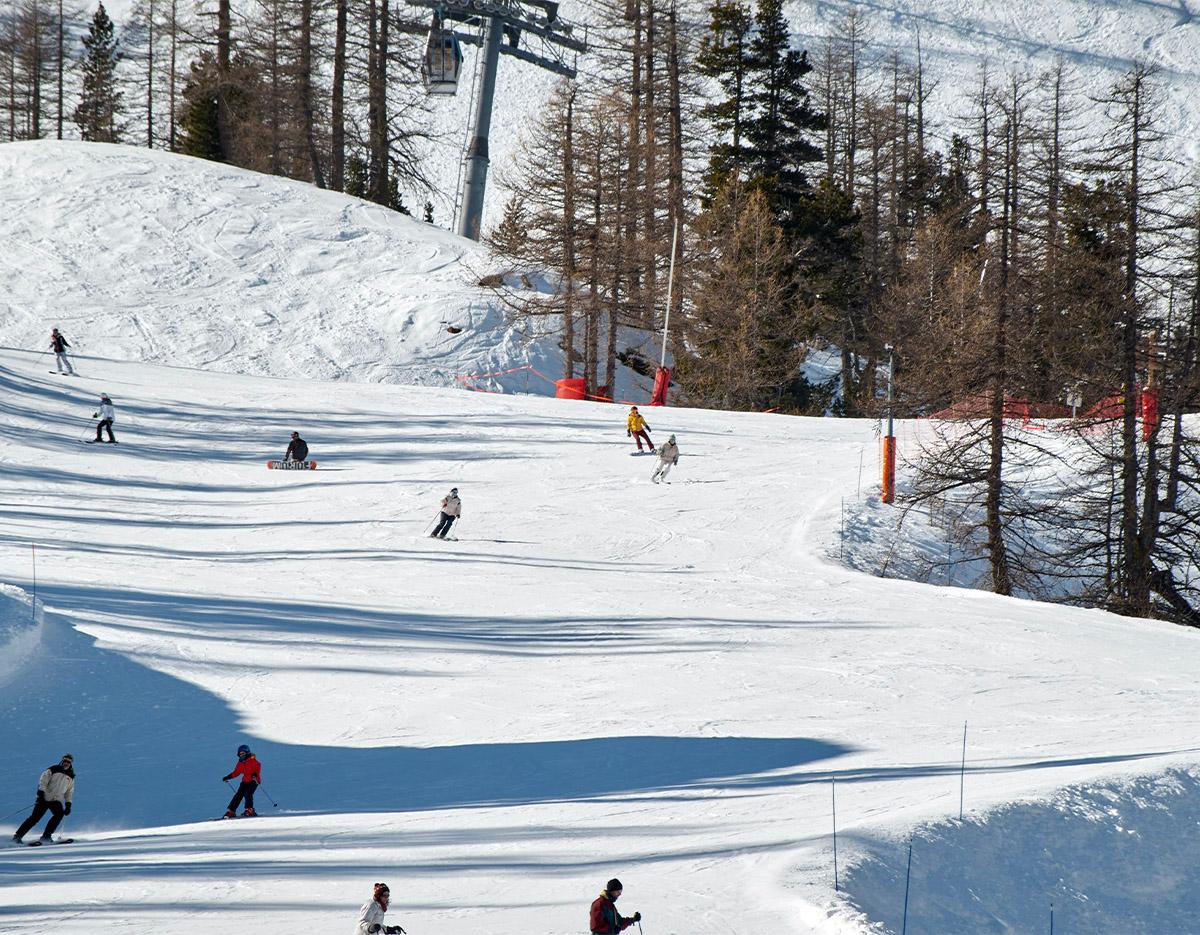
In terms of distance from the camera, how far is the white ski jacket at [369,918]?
7684 millimetres

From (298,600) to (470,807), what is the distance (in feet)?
27.3

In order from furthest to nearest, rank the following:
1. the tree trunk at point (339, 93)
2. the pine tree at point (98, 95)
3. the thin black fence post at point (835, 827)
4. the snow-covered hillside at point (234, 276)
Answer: the pine tree at point (98, 95)
the tree trunk at point (339, 93)
the snow-covered hillside at point (234, 276)
the thin black fence post at point (835, 827)

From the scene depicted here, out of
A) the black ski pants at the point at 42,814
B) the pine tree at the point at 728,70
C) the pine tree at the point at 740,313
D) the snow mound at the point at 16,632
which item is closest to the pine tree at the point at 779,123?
the pine tree at the point at 728,70

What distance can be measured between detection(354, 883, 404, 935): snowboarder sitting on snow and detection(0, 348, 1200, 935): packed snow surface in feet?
1.92

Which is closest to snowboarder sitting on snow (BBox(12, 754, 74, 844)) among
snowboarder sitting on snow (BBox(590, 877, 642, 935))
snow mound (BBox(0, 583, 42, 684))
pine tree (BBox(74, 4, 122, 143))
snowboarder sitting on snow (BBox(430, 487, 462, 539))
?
snow mound (BBox(0, 583, 42, 684))

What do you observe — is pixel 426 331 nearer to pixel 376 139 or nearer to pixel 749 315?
pixel 749 315

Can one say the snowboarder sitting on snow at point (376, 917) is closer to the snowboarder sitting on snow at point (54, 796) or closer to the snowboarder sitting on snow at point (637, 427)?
the snowboarder sitting on snow at point (54, 796)

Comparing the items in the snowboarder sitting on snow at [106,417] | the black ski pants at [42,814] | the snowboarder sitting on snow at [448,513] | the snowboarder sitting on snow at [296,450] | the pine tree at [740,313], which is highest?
the pine tree at [740,313]

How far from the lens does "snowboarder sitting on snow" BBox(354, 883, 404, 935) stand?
303 inches

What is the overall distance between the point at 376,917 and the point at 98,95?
3023 inches

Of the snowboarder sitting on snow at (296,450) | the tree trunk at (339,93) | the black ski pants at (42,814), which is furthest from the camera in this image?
the tree trunk at (339,93)

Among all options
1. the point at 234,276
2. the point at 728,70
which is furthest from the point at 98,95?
the point at 728,70

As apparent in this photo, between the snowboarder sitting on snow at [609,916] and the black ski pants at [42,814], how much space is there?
19.8 feet

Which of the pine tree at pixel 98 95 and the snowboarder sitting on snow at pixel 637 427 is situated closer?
the snowboarder sitting on snow at pixel 637 427
